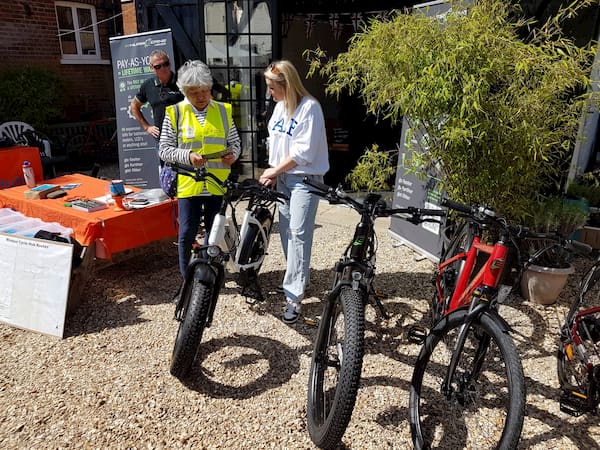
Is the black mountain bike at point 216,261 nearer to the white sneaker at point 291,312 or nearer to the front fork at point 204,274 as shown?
the front fork at point 204,274

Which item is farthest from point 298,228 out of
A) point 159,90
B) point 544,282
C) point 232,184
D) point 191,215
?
point 159,90

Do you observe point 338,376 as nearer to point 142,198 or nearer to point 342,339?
point 342,339

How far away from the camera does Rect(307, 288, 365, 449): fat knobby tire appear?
1.92m

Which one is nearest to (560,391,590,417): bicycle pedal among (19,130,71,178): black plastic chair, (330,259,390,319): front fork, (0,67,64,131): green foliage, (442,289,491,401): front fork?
(442,289,491,401): front fork

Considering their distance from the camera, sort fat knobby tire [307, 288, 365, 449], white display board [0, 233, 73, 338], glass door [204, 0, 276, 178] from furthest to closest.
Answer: glass door [204, 0, 276, 178] → white display board [0, 233, 73, 338] → fat knobby tire [307, 288, 365, 449]

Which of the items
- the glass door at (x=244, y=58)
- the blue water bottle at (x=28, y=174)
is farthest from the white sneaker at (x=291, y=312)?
the glass door at (x=244, y=58)

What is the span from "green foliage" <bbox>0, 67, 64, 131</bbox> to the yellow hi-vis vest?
6.86m

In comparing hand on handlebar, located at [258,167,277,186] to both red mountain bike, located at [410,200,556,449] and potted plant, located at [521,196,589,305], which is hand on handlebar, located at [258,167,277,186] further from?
potted plant, located at [521,196,589,305]

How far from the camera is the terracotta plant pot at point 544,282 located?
339 cm

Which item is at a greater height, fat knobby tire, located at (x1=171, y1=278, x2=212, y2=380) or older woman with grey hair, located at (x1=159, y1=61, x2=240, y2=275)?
older woman with grey hair, located at (x1=159, y1=61, x2=240, y2=275)

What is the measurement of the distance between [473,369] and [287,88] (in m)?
2.01

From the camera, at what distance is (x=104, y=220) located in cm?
338

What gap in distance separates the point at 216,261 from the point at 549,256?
2682 millimetres

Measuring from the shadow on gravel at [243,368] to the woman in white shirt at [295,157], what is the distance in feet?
1.14
